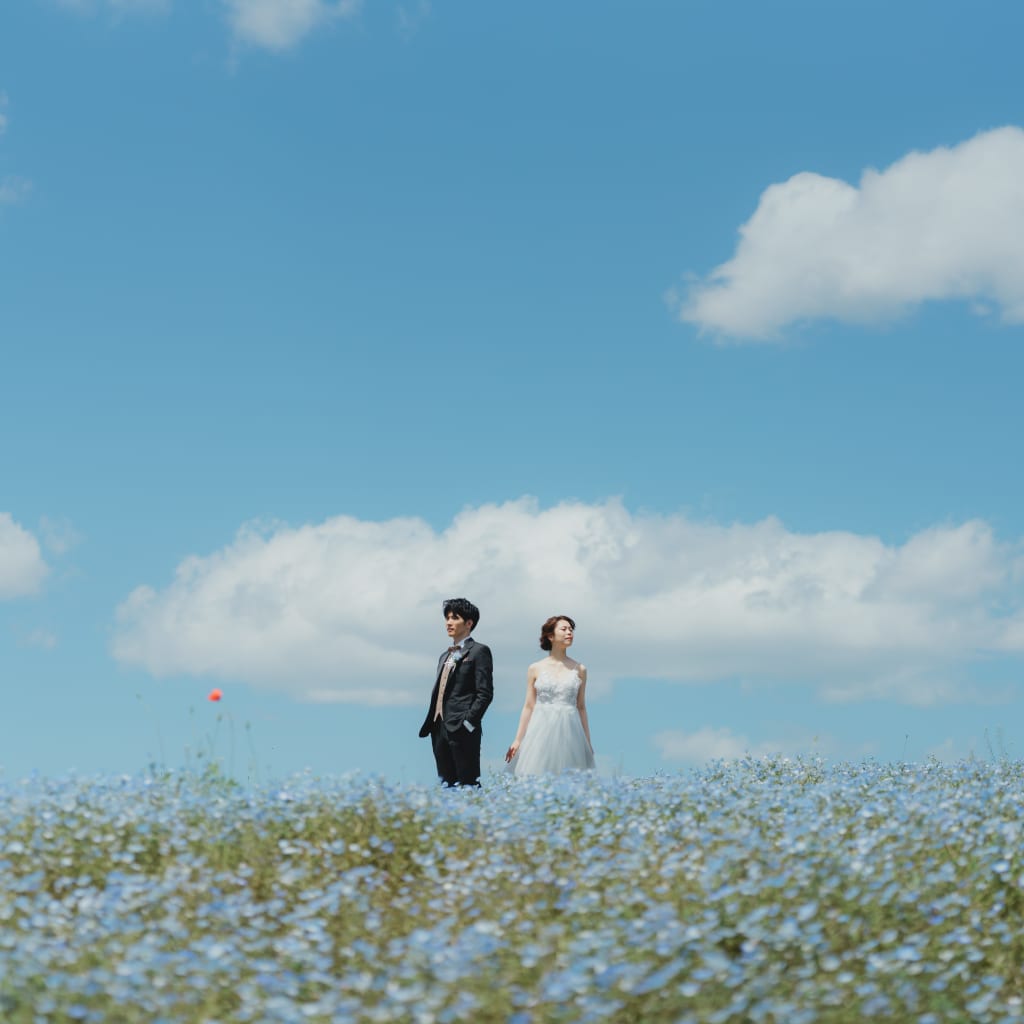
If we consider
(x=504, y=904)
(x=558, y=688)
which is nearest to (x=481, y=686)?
(x=558, y=688)

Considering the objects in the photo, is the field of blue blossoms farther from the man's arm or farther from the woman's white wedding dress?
the woman's white wedding dress

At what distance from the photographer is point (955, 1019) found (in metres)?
6.29

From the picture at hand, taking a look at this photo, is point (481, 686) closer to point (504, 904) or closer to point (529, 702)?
point (529, 702)

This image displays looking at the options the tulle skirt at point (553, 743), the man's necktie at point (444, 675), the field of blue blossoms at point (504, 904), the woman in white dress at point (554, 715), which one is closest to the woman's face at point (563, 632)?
the woman in white dress at point (554, 715)

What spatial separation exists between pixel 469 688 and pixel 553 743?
131cm

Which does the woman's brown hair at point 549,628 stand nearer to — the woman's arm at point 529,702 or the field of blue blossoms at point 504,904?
the woman's arm at point 529,702

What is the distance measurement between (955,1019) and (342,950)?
3.14 meters

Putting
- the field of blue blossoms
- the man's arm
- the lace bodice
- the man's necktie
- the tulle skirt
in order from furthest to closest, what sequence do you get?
the lace bodice → the tulle skirt → the man's necktie → the man's arm → the field of blue blossoms

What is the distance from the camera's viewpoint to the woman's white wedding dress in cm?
1418

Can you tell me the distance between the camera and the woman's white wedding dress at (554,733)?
1418cm

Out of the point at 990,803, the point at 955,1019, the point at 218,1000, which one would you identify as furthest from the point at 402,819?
the point at 990,803

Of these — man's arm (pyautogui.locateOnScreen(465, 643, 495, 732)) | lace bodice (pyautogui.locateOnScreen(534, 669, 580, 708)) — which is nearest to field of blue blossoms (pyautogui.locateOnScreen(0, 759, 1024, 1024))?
man's arm (pyautogui.locateOnScreen(465, 643, 495, 732))

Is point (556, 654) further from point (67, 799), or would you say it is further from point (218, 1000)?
point (218, 1000)

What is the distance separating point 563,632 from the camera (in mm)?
14242
